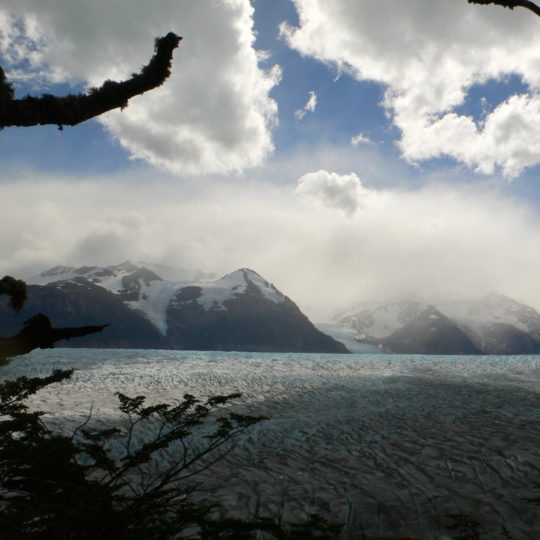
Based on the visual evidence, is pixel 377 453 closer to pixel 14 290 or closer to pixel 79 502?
pixel 79 502

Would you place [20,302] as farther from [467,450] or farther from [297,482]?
[467,450]

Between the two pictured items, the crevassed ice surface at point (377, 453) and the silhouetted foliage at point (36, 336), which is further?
the crevassed ice surface at point (377, 453)

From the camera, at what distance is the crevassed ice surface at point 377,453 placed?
9109mm

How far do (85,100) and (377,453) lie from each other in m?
14.7

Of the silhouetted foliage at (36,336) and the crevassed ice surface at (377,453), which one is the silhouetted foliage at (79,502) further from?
the crevassed ice surface at (377,453)

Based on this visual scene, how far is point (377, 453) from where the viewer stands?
45.0ft

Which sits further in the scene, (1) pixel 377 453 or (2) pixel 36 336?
(1) pixel 377 453

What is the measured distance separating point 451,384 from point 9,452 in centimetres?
3459

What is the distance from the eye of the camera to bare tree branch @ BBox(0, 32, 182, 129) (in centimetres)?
481

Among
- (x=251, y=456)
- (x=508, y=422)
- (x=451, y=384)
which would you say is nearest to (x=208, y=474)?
(x=251, y=456)

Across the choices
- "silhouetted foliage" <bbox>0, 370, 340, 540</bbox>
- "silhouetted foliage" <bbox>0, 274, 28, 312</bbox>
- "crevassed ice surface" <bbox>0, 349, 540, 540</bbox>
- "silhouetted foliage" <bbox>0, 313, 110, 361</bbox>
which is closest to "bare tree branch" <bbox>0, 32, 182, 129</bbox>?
"silhouetted foliage" <bbox>0, 274, 28, 312</bbox>

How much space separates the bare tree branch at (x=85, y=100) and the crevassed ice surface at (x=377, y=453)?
31.9 feet

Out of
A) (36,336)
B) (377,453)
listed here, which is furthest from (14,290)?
(377,453)

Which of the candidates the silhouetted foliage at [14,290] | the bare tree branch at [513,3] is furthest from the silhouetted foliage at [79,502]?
the bare tree branch at [513,3]
